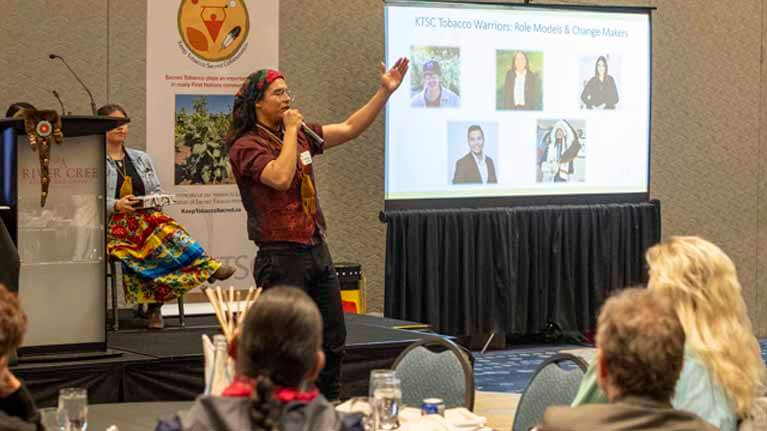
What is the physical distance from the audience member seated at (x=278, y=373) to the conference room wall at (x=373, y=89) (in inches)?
208

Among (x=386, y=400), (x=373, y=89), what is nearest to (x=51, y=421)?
(x=386, y=400)

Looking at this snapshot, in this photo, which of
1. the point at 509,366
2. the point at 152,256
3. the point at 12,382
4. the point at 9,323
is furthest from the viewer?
the point at 509,366

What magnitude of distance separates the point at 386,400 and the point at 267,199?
195 cm

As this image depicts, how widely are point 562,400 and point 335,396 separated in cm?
153

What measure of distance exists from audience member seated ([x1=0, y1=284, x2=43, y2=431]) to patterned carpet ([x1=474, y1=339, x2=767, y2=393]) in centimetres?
461

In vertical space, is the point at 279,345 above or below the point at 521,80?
below

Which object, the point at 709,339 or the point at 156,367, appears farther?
the point at 156,367

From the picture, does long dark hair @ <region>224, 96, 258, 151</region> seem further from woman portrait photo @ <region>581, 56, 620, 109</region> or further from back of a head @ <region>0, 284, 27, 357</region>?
woman portrait photo @ <region>581, 56, 620, 109</region>

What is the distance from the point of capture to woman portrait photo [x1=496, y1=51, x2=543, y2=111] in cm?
820

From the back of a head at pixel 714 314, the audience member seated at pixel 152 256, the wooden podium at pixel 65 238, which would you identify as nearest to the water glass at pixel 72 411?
the back of a head at pixel 714 314

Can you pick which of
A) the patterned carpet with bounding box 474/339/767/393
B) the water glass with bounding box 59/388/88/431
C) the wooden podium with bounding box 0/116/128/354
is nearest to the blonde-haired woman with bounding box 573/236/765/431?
the water glass with bounding box 59/388/88/431

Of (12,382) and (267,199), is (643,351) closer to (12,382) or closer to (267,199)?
(12,382)

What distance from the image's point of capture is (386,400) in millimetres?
2889

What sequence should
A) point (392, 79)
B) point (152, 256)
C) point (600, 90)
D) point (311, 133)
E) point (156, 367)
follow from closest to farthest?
1. point (311, 133)
2. point (392, 79)
3. point (156, 367)
4. point (152, 256)
5. point (600, 90)
